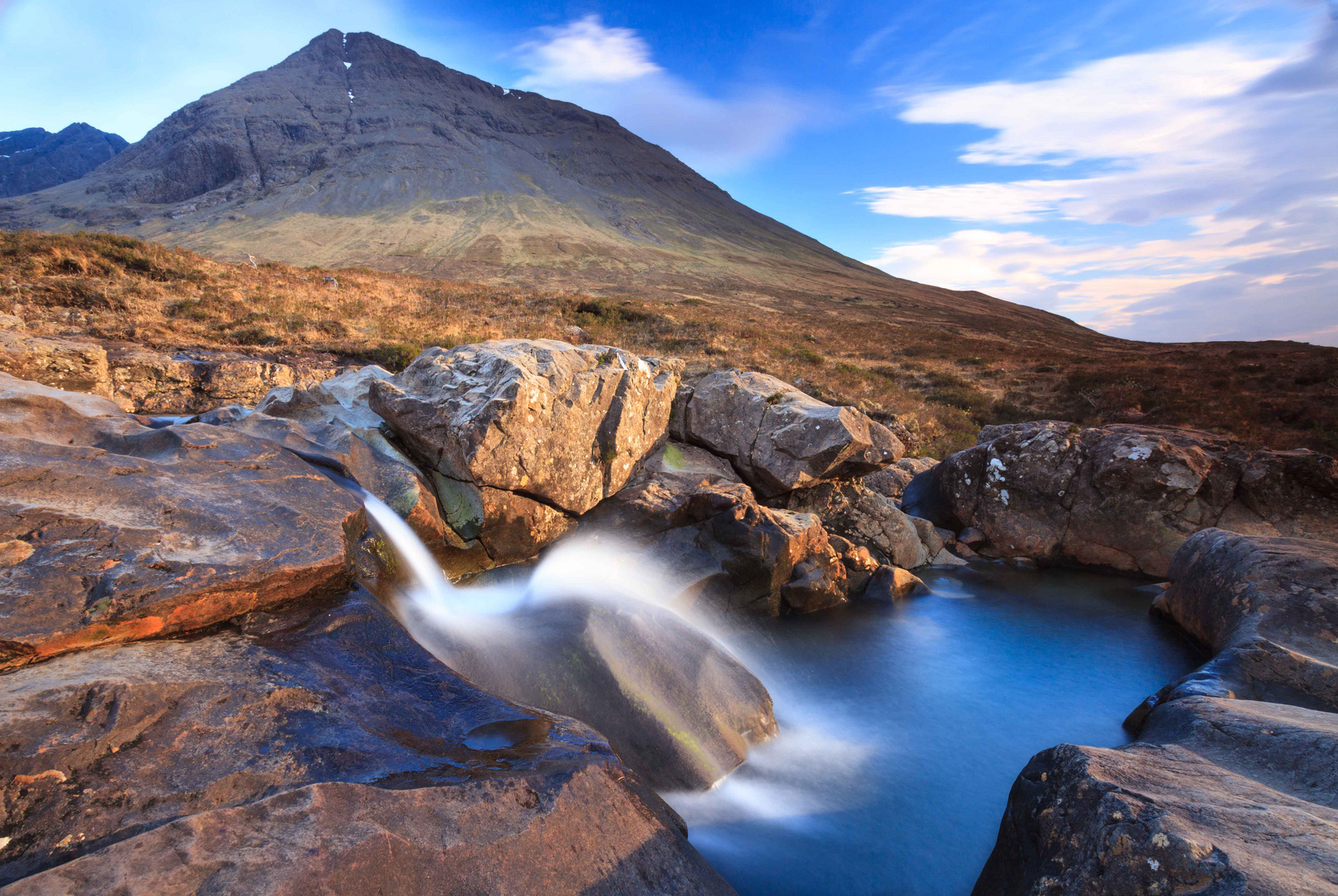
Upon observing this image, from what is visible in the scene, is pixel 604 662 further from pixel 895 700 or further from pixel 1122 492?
pixel 1122 492

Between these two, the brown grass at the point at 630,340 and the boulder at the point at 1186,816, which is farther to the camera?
the brown grass at the point at 630,340

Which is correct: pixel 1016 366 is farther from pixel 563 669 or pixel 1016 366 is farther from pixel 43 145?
pixel 43 145

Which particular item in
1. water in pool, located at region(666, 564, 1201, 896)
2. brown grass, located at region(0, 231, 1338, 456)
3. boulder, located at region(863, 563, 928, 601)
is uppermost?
brown grass, located at region(0, 231, 1338, 456)

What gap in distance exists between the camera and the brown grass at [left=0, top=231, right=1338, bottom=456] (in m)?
17.5

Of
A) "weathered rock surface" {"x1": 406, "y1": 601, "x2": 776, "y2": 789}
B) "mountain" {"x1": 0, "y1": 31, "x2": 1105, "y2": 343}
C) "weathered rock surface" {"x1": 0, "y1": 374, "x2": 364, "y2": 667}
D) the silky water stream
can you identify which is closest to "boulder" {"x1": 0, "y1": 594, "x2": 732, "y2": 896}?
"weathered rock surface" {"x1": 0, "y1": 374, "x2": 364, "y2": 667}

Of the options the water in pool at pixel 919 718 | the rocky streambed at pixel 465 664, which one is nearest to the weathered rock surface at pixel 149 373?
the rocky streambed at pixel 465 664

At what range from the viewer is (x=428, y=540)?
29.9 ft

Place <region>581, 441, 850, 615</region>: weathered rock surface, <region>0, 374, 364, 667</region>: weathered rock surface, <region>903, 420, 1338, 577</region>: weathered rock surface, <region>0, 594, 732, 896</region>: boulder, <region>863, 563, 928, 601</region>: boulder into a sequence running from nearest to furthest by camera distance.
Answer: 1. <region>0, 594, 732, 896</region>: boulder
2. <region>0, 374, 364, 667</region>: weathered rock surface
3. <region>581, 441, 850, 615</region>: weathered rock surface
4. <region>863, 563, 928, 601</region>: boulder
5. <region>903, 420, 1338, 577</region>: weathered rock surface

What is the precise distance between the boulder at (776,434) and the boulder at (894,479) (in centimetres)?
274

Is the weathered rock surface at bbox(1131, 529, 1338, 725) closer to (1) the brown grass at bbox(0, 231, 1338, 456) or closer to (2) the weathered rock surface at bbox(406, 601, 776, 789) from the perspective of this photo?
(2) the weathered rock surface at bbox(406, 601, 776, 789)

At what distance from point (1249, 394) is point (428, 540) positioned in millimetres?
31184

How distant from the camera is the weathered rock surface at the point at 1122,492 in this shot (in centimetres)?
1242

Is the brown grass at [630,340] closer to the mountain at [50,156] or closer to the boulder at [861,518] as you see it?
the boulder at [861,518]

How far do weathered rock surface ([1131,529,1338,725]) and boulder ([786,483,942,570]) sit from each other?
4.66 meters
